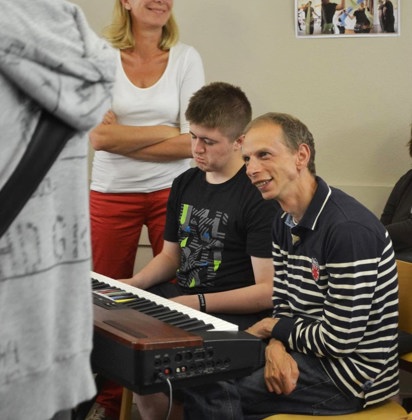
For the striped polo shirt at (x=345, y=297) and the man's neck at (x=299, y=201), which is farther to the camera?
the man's neck at (x=299, y=201)

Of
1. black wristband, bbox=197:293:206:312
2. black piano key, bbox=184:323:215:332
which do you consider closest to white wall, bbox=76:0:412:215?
black wristband, bbox=197:293:206:312

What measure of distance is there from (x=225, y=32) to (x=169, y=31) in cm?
55

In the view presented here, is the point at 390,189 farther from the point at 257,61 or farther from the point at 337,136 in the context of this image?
the point at 257,61

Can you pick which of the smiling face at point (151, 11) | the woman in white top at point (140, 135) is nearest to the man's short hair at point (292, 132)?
the woman in white top at point (140, 135)

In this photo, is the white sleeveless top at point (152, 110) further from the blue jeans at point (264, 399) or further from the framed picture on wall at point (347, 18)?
the blue jeans at point (264, 399)

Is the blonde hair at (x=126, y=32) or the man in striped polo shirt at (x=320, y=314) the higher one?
the blonde hair at (x=126, y=32)

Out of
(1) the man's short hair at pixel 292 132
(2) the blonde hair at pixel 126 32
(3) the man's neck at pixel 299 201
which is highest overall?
(2) the blonde hair at pixel 126 32

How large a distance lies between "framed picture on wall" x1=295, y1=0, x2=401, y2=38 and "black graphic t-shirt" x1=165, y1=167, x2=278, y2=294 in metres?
1.16

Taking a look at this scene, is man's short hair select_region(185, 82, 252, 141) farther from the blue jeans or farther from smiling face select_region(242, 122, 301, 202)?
the blue jeans

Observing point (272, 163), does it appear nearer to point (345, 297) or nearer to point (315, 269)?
point (315, 269)

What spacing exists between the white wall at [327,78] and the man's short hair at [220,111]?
0.97m

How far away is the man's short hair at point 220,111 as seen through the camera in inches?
95.5

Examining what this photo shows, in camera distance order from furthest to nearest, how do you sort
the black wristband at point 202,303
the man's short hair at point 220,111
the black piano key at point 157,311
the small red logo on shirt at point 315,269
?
1. the man's short hair at point 220,111
2. the black wristband at point 202,303
3. the small red logo on shirt at point 315,269
4. the black piano key at point 157,311

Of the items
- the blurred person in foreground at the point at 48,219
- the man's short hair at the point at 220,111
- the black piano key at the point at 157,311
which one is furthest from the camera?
the man's short hair at the point at 220,111
